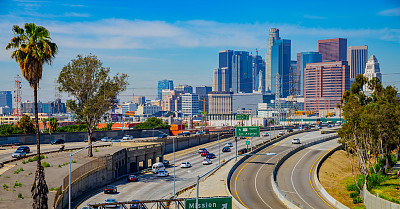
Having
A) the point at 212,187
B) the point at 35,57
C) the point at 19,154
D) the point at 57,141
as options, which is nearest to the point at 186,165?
the point at 212,187

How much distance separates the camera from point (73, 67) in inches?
2938

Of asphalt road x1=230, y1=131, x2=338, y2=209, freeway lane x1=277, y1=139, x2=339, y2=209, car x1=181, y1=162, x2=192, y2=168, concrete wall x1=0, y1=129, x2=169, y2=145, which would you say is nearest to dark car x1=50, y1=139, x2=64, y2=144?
concrete wall x1=0, y1=129, x2=169, y2=145

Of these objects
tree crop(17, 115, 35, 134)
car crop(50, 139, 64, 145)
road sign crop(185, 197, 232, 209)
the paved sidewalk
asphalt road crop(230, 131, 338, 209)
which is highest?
tree crop(17, 115, 35, 134)

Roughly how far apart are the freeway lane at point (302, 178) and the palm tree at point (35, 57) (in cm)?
3559

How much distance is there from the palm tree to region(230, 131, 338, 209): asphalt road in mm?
28133

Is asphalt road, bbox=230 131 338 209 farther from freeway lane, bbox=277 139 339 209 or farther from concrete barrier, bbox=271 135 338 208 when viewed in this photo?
freeway lane, bbox=277 139 339 209

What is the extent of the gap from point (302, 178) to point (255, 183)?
11.4 metres

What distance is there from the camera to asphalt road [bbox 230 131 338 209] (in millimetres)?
60031

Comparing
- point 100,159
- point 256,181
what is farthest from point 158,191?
point 256,181

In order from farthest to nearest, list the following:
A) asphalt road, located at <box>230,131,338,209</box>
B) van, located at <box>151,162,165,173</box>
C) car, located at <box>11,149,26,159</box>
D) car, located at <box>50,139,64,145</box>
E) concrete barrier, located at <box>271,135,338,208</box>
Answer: car, located at <box>50,139,64,145</box>, van, located at <box>151,162,165,173</box>, car, located at <box>11,149,26,159</box>, asphalt road, located at <box>230,131,338,209</box>, concrete barrier, located at <box>271,135,338,208</box>

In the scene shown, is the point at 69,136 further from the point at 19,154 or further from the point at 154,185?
the point at 154,185

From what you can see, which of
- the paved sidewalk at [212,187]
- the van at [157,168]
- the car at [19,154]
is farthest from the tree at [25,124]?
the paved sidewalk at [212,187]

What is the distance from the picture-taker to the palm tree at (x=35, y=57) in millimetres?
41750

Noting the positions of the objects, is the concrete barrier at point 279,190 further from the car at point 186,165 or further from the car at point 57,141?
the car at point 57,141
